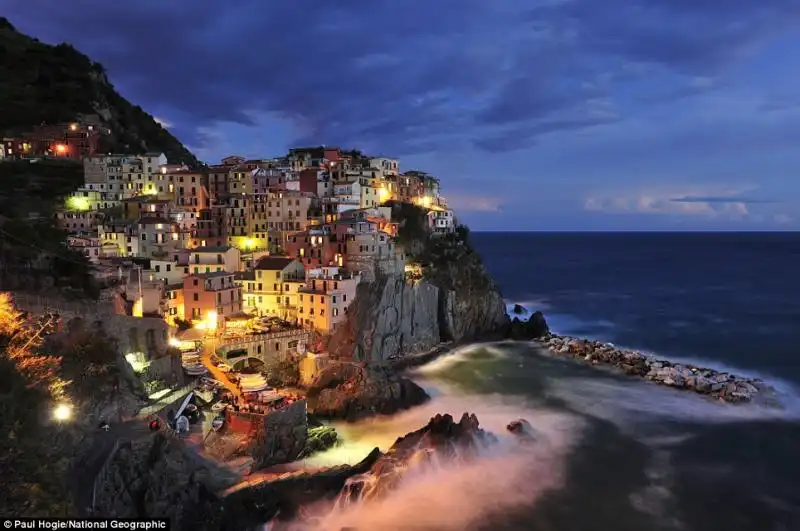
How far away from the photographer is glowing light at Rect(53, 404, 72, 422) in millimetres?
20266

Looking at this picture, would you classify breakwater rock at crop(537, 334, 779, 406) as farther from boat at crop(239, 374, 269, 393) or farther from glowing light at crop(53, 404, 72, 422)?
glowing light at crop(53, 404, 72, 422)

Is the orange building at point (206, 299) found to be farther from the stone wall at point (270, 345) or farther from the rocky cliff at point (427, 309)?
the rocky cliff at point (427, 309)

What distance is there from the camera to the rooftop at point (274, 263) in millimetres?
45250

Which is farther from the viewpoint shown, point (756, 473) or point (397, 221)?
point (397, 221)

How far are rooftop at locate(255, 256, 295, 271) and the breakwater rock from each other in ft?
87.2

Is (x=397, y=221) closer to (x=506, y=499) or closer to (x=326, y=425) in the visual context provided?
(x=326, y=425)

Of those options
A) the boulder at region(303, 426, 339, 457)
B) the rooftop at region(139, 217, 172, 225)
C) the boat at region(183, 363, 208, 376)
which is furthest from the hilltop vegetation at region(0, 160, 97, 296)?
the boulder at region(303, 426, 339, 457)

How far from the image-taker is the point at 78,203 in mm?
54156

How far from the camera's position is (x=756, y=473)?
1154 inches

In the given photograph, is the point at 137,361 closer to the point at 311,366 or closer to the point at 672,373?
the point at 311,366

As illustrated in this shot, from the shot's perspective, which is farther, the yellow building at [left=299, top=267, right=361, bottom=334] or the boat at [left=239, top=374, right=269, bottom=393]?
the yellow building at [left=299, top=267, right=361, bottom=334]

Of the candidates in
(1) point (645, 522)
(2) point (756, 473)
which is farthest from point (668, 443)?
(1) point (645, 522)

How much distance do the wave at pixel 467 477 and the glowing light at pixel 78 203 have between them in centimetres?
3761

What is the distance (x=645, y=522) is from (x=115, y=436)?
23392 mm
